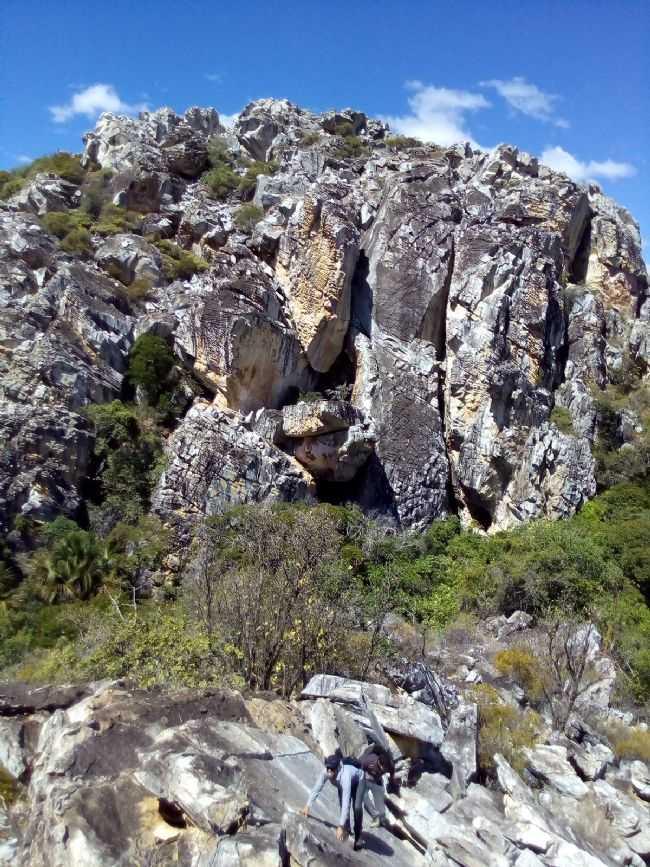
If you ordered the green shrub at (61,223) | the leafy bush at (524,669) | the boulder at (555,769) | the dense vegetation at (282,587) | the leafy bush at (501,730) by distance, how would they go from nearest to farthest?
the boulder at (555,769), the leafy bush at (501,730), the dense vegetation at (282,587), the leafy bush at (524,669), the green shrub at (61,223)

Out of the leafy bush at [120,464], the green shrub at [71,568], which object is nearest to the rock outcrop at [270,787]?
the green shrub at [71,568]

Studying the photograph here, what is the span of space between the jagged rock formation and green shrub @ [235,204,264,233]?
0.36 metres

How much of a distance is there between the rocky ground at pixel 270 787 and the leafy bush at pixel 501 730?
0.26 meters

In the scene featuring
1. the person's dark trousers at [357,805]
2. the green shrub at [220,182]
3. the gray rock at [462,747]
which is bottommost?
the gray rock at [462,747]

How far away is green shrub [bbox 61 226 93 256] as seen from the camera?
31.5 m

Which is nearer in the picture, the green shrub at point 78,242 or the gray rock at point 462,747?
the gray rock at point 462,747

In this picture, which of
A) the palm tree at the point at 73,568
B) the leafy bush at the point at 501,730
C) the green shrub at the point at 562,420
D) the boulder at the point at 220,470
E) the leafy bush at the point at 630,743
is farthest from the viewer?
the green shrub at the point at 562,420

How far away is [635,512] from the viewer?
2852 cm

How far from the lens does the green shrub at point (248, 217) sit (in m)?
34.5

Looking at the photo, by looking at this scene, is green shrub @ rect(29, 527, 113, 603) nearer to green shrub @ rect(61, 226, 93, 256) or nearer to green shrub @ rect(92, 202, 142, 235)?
green shrub @ rect(61, 226, 93, 256)

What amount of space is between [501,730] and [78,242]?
2820cm

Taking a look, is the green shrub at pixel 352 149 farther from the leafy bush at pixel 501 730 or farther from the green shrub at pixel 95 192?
the leafy bush at pixel 501 730

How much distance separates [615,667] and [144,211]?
32.1 metres

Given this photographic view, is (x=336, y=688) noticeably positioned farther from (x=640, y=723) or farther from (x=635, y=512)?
(x=635, y=512)
